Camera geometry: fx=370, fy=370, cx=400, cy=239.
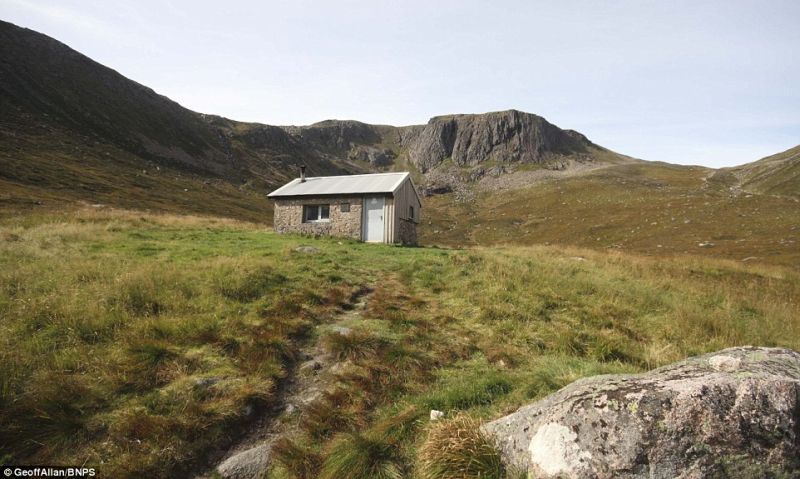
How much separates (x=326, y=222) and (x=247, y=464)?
25299 millimetres

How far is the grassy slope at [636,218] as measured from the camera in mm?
39000

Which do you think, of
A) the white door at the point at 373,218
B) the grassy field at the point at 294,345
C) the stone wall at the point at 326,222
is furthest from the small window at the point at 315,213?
the grassy field at the point at 294,345

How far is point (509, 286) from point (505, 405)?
7.18 m

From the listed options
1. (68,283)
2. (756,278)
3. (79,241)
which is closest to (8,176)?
(79,241)

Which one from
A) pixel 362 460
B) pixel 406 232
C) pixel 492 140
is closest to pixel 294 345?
pixel 362 460

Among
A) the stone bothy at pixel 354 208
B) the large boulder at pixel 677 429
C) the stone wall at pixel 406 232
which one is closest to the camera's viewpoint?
the large boulder at pixel 677 429

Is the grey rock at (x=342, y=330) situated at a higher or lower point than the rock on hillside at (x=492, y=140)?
lower

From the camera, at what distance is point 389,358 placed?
6828 millimetres

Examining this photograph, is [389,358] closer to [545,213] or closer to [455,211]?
[545,213]

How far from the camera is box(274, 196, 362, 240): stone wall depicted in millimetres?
28000

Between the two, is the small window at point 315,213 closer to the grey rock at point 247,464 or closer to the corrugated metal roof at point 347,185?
the corrugated metal roof at point 347,185

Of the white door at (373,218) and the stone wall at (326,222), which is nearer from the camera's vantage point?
the white door at (373,218)

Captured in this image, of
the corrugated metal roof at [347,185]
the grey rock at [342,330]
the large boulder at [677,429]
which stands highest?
the corrugated metal roof at [347,185]

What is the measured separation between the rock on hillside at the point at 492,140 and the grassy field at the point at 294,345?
145223mm
